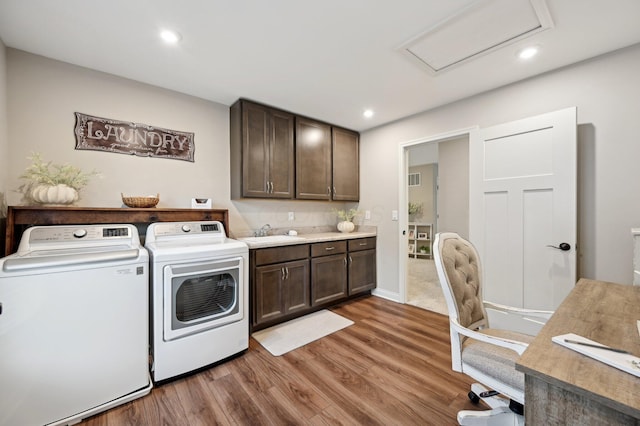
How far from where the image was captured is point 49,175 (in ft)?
6.24

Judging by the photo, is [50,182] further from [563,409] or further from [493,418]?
[493,418]

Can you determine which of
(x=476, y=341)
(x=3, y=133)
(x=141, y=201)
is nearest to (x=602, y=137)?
(x=476, y=341)

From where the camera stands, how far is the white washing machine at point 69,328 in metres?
1.35

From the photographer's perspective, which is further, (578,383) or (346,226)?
(346,226)

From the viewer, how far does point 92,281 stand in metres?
1.54

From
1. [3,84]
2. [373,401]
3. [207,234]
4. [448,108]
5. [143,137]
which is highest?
[448,108]

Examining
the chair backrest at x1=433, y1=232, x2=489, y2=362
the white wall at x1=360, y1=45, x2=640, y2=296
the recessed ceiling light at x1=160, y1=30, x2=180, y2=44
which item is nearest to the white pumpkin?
the recessed ceiling light at x1=160, y1=30, x2=180, y2=44

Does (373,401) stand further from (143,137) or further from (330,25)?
(143,137)

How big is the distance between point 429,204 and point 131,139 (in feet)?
21.2

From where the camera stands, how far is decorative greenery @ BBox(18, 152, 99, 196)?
1884 mm

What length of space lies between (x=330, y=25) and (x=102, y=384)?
8.94 ft

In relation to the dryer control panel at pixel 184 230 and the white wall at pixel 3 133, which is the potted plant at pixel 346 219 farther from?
the white wall at pixel 3 133

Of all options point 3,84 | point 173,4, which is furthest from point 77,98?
point 173,4

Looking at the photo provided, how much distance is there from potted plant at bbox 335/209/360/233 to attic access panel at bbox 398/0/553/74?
2.18m
